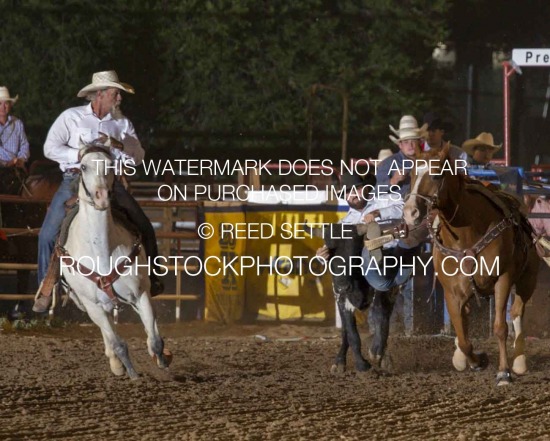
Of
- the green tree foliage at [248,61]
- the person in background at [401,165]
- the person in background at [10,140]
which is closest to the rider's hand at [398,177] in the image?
the person in background at [401,165]

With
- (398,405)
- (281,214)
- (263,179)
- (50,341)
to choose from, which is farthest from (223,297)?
(263,179)

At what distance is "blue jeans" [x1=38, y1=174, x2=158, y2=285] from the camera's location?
29.7 feet

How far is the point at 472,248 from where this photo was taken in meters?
8.82

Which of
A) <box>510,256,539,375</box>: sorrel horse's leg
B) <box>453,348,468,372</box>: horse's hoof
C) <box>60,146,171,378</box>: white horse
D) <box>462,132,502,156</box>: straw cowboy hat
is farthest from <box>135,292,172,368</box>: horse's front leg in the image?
<box>462,132,502,156</box>: straw cowboy hat

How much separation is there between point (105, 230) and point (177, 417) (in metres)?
1.95

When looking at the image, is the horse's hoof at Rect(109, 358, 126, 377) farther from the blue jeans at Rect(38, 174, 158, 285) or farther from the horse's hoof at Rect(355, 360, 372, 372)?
the horse's hoof at Rect(355, 360, 372, 372)

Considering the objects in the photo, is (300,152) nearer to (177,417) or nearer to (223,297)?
(223,297)

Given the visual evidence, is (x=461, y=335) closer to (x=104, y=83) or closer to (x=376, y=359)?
(x=376, y=359)

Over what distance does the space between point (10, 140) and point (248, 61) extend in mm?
14464

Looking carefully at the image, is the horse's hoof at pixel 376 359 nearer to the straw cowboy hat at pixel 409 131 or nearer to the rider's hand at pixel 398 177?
the rider's hand at pixel 398 177

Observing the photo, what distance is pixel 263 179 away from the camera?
26.9 meters

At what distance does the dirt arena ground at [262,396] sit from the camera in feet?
22.1

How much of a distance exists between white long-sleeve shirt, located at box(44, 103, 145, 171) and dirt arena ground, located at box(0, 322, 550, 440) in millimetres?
1631

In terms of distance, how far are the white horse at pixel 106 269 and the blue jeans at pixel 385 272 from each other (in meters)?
1.60
